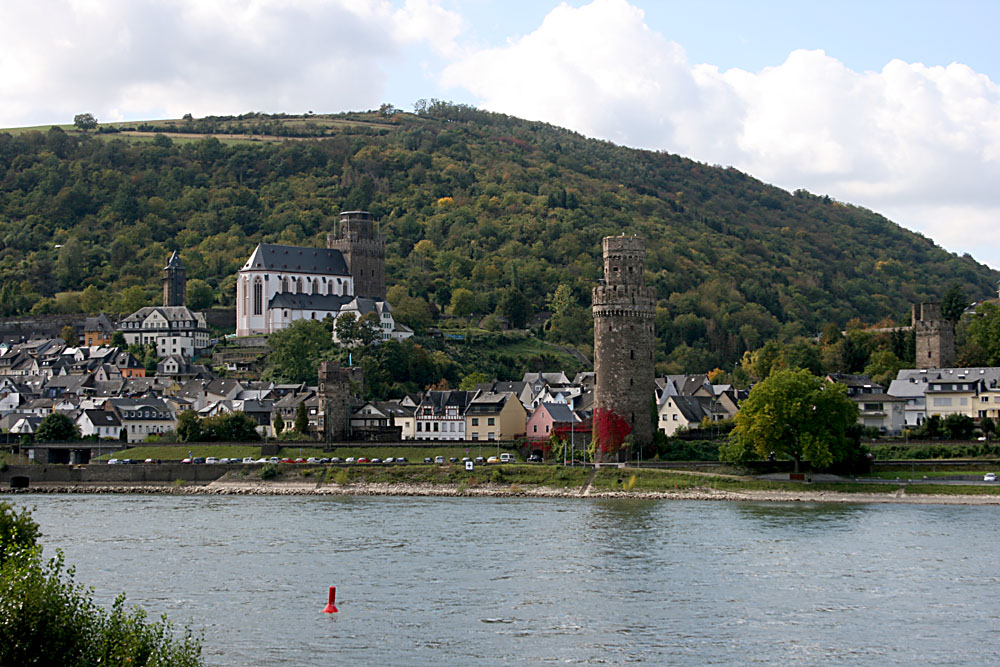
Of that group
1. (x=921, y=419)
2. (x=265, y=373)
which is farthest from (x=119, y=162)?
(x=921, y=419)

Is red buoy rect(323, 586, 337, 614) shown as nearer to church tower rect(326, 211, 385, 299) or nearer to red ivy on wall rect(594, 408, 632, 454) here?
Answer: red ivy on wall rect(594, 408, 632, 454)

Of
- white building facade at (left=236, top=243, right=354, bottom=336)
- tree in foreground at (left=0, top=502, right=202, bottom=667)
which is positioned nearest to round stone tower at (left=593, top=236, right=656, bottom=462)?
tree in foreground at (left=0, top=502, right=202, bottom=667)

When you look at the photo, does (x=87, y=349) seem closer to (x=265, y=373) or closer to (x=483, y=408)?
(x=265, y=373)

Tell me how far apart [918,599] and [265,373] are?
72299mm

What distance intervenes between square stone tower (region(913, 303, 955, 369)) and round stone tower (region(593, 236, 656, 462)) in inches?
944

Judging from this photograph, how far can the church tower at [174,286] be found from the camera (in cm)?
12125

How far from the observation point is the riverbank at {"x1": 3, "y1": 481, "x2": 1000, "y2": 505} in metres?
52.6

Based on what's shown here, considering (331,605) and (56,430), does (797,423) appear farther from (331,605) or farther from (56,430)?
(56,430)

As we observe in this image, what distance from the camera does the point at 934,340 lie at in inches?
3123

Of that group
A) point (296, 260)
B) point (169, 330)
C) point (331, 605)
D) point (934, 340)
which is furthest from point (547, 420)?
point (296, 260)

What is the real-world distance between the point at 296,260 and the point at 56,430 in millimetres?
43172

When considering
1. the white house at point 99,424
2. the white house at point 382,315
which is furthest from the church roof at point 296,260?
the white house at point 99,424

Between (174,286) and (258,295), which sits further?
(174,286)

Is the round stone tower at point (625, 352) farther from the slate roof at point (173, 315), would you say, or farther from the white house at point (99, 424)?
the slate roof at point (173, 315)
